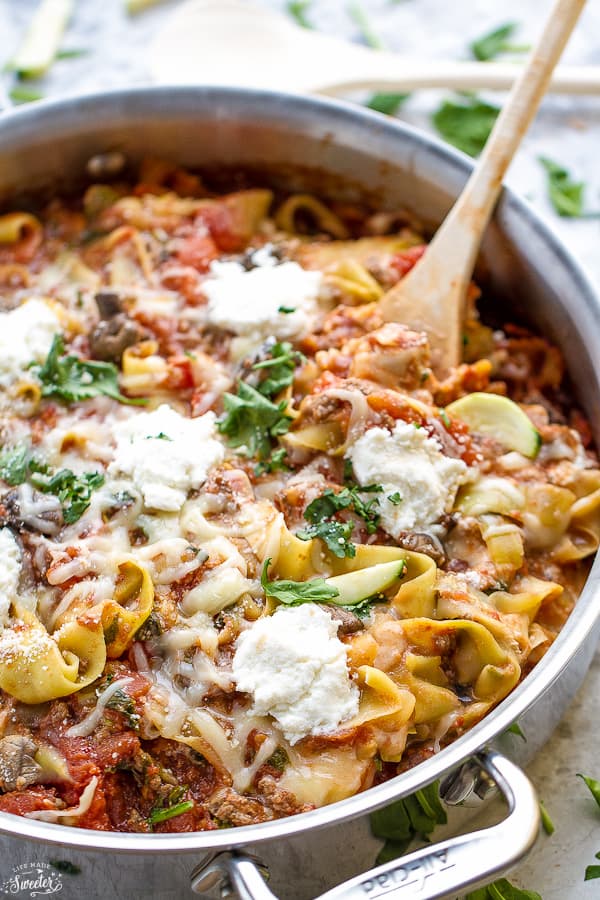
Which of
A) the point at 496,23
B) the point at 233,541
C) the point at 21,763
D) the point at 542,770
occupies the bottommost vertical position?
the point at 542,770

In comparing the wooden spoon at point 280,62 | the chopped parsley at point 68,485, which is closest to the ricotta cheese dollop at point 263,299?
the chopped parsley at point 68,485

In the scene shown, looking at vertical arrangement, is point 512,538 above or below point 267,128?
below

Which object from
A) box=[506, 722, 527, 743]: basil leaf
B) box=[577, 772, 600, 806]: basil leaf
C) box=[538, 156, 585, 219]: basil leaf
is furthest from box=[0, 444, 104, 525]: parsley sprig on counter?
box=[538, 156, 585, 219]: basil leaf

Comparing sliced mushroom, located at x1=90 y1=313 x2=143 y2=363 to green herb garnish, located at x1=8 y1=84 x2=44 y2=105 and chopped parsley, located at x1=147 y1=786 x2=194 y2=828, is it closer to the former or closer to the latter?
chopped parsley, located at x1=147 y1=786 x2=194 y2=828

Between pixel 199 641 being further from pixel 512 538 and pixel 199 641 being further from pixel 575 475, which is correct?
pixel 575 475

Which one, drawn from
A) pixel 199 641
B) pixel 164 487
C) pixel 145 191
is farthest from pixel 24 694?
pixel 145 191

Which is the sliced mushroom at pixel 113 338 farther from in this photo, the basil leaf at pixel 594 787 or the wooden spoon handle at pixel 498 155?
the basil leaf at pixel 594 787

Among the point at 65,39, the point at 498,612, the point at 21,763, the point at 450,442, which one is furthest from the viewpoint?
the point at 65,39
